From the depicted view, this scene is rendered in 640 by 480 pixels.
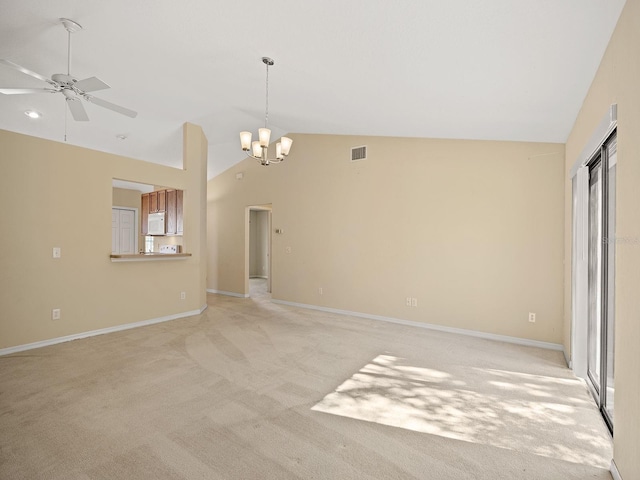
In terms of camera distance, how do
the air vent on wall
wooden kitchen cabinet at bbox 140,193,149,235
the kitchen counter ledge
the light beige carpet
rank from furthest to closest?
wooden kitchen cabinet at bbox 140,193,149,235
the air vent on wall
the kitchen counter ledge
the light beige carpet

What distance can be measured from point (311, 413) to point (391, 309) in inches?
119

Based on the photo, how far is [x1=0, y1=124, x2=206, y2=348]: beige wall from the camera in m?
3.53

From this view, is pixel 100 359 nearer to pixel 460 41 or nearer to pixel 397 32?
pixel 397 32

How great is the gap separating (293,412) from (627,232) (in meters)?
2.31

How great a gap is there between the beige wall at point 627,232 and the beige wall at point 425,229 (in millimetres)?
2377

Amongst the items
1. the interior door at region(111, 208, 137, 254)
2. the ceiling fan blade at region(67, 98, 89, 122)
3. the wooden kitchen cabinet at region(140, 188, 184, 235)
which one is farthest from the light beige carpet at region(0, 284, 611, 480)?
the interior door at region(111, 208, 137, 254)

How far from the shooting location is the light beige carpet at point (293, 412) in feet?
5.99

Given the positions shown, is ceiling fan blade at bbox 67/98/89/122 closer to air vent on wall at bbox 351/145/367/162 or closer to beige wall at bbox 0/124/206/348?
beige wall at bbox 0/124/206/348

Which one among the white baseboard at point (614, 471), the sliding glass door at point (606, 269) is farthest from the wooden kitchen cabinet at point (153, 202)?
the white baseboard at point (614, 471)

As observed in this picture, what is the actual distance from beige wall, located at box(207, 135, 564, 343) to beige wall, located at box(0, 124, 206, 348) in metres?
2.31

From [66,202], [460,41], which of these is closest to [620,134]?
[460,41]

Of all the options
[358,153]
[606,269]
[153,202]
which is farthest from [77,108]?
[606,269]

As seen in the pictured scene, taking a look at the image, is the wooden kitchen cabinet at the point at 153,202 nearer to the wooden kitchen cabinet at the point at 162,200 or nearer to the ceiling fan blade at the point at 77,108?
the wooden kitchen cabinet at the point at 162,200

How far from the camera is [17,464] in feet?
5.89
